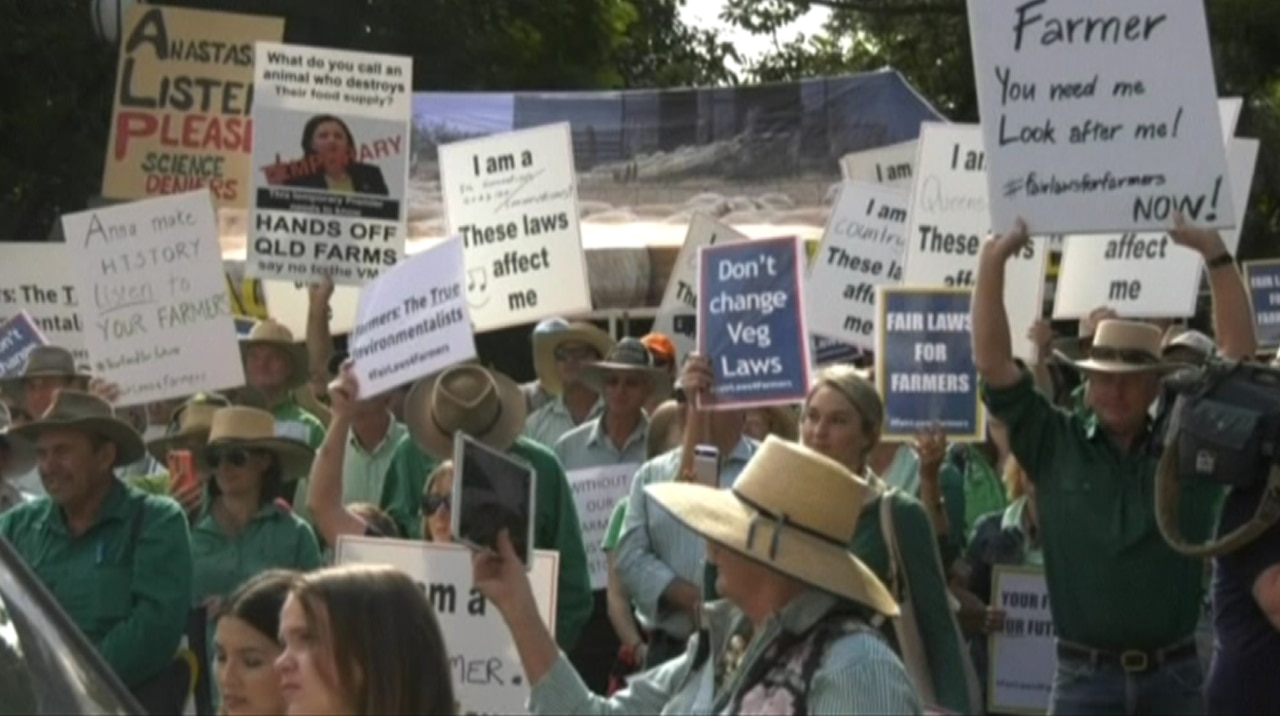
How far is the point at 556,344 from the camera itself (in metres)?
12.9

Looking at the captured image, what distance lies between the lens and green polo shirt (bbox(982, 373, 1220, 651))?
849 centimetres

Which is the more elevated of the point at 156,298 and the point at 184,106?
the point at 184,106

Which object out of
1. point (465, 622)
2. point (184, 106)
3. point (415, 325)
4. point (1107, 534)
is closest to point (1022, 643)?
point (1107, 534)

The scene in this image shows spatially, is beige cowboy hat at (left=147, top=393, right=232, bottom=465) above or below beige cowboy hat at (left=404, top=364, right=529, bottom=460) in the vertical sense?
below

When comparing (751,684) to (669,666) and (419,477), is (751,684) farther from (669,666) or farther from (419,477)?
(419,477)

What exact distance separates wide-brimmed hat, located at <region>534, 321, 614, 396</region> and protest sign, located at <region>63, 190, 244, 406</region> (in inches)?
49.8

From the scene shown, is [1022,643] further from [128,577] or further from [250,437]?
[128,577]

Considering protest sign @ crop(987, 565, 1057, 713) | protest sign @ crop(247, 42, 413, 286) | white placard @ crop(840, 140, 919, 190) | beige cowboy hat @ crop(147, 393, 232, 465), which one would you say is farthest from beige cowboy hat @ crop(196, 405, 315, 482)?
white placard @ crop(840, 140, 919, 190)

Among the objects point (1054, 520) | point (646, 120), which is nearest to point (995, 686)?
point (1054, 520)

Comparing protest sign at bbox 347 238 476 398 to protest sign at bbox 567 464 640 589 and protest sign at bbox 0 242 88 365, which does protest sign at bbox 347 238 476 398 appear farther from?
protest sign at bbox 0 242 88 365

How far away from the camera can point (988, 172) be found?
8.42 metres

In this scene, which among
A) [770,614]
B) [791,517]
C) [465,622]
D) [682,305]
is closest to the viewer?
[770,614]

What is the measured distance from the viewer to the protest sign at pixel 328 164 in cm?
1252

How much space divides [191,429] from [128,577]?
1624 mm
